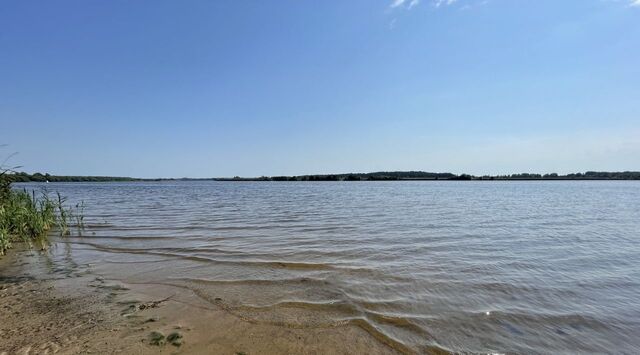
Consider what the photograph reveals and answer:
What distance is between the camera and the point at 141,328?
16.2 feet

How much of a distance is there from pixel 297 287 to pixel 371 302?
1.66 meters

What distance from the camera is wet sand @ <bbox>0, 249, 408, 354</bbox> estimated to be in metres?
4.40

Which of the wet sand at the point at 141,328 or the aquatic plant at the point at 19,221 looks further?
the aquatic plant at the point at 19,221

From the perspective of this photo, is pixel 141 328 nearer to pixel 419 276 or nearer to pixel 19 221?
pixel 419 276

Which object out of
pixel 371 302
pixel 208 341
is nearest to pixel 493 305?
pixel 371 302

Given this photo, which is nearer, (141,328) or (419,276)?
(141,328)

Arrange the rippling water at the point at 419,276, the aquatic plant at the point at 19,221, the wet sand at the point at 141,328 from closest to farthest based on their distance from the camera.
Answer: the wet sand at the point at 141,328 → the rippling water at the point at 419,276 → the aquatic plant at the point at 19,221

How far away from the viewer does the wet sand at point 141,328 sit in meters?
4.40

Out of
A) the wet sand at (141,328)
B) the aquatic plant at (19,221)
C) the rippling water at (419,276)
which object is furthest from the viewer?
the aquatic plant at (19,221)

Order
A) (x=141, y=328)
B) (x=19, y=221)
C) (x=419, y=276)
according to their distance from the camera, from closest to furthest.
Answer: (x=141, y=328) < (x=419, y=276) < (x=19, y=221)

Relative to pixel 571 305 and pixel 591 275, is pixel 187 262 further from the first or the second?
pixel 591 275

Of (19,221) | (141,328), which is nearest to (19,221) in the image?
(19,221)

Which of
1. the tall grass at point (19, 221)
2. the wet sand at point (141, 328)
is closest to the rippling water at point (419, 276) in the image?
the wet sand at point (141, 328)

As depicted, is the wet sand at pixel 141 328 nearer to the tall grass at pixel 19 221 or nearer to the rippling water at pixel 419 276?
the rippling water at pixel 419 276
